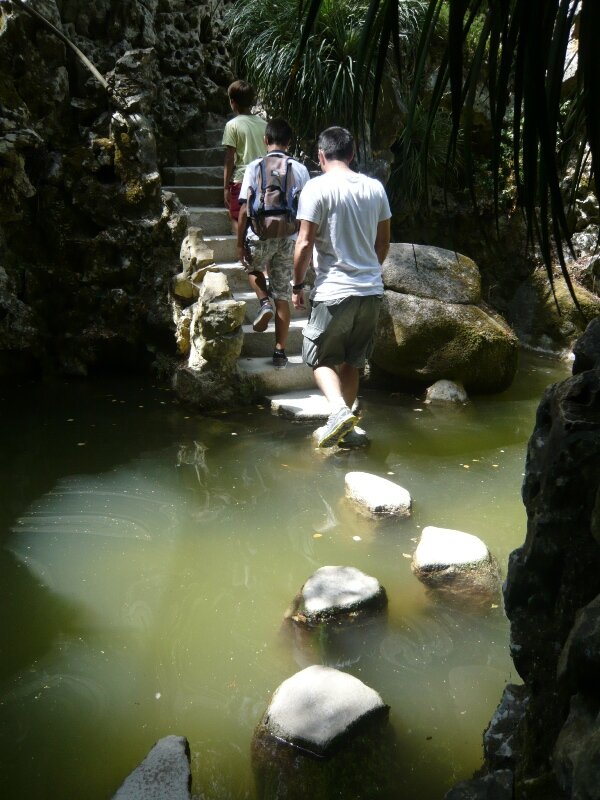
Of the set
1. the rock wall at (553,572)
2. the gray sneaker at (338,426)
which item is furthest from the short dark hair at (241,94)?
the rock wall at (553,572)

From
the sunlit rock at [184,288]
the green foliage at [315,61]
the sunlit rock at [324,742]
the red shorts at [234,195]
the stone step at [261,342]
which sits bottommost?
the sunlit rock at [324,742]

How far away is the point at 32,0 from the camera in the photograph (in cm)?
609

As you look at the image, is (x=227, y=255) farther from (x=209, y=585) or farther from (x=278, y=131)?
(x=209, y=585)

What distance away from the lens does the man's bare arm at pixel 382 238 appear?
469 centimetres

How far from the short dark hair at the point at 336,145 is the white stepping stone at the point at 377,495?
2.02 m

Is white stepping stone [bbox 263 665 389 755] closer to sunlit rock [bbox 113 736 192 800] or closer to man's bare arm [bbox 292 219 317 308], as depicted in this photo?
sunlit rock [bbox 113 736 192 800]

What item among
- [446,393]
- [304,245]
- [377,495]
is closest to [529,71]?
[377,495]

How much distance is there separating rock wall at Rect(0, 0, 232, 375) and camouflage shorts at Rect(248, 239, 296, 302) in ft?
4.06

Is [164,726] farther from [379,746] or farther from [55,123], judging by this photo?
[55,123]

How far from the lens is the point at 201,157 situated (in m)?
8.83

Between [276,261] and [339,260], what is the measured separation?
1.18 m

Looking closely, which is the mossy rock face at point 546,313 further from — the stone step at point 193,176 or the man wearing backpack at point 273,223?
the stone step at point 193,176

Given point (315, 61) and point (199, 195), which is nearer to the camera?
point (315, 61)

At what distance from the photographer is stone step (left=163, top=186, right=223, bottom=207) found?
8086 mm
